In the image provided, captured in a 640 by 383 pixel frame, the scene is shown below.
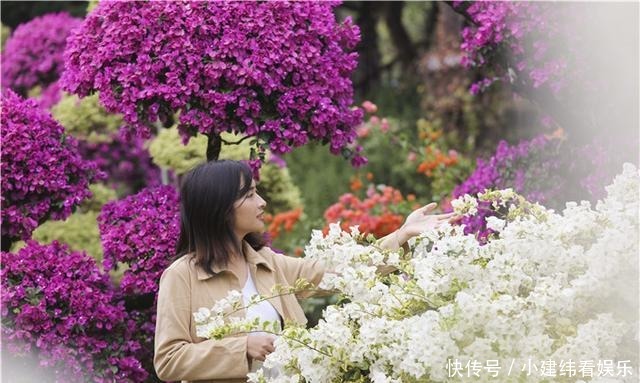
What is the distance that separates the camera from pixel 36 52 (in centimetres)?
697

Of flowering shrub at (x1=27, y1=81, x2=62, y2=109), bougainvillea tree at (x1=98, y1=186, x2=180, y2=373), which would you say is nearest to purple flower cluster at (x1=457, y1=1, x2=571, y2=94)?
bougainvillea tree at (x1=98, y1=186, x2=180, y2=373)

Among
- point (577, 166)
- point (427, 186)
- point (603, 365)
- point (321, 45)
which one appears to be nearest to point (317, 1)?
point (321, 45)

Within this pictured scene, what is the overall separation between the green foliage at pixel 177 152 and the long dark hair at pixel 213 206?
2.07 m

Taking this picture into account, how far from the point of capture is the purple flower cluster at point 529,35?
491 centimetres

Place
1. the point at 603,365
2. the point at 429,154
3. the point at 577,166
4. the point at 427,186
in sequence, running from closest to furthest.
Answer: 1. the point at 603,365
2. the point at 577,166
3. the point at 429,154
4. the point at 427,186

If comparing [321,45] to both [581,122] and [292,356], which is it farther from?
[292,356]

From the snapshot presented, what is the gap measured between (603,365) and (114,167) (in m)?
5.11

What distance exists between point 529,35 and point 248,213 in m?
2.01

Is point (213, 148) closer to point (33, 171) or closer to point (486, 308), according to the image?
point (33, 171)

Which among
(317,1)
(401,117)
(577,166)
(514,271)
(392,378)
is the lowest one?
(392,378)

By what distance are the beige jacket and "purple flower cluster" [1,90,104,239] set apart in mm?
1184

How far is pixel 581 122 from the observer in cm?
510

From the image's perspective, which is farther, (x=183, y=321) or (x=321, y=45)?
(x=321, y=45)

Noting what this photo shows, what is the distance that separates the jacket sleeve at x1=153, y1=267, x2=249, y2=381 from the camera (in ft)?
10.8
